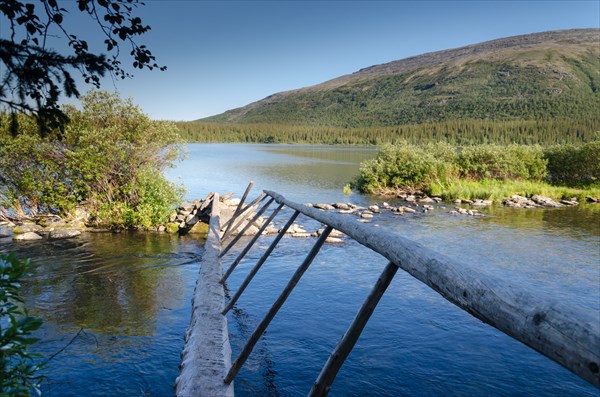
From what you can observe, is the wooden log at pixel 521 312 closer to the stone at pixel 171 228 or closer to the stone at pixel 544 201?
the stone at pixel 171 228

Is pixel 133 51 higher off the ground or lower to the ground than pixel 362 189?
higher

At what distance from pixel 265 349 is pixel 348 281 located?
5.28m

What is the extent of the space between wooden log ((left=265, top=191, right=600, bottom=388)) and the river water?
0.62 ft

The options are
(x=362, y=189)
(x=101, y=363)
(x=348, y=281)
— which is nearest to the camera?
(x=101, y=363)

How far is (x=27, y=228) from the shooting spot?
19.6m

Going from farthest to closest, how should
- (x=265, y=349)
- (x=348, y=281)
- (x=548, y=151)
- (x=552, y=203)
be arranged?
(x=548, y=151), (x=552, y=203), (x=348, y=281), (x=265, y=349)

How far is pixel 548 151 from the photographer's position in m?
40.8

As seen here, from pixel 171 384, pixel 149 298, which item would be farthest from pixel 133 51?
pixel 149 298

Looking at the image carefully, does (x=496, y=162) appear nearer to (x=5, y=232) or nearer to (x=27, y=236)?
(x=27, y=236)

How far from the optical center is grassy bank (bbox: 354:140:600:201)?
34344 millimetres

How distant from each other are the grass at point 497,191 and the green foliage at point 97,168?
21922mm

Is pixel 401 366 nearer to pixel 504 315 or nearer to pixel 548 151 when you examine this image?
pixel 504 315

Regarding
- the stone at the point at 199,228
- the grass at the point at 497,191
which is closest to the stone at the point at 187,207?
the stone at the point at 199,228

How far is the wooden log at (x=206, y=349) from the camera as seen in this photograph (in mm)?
5555
